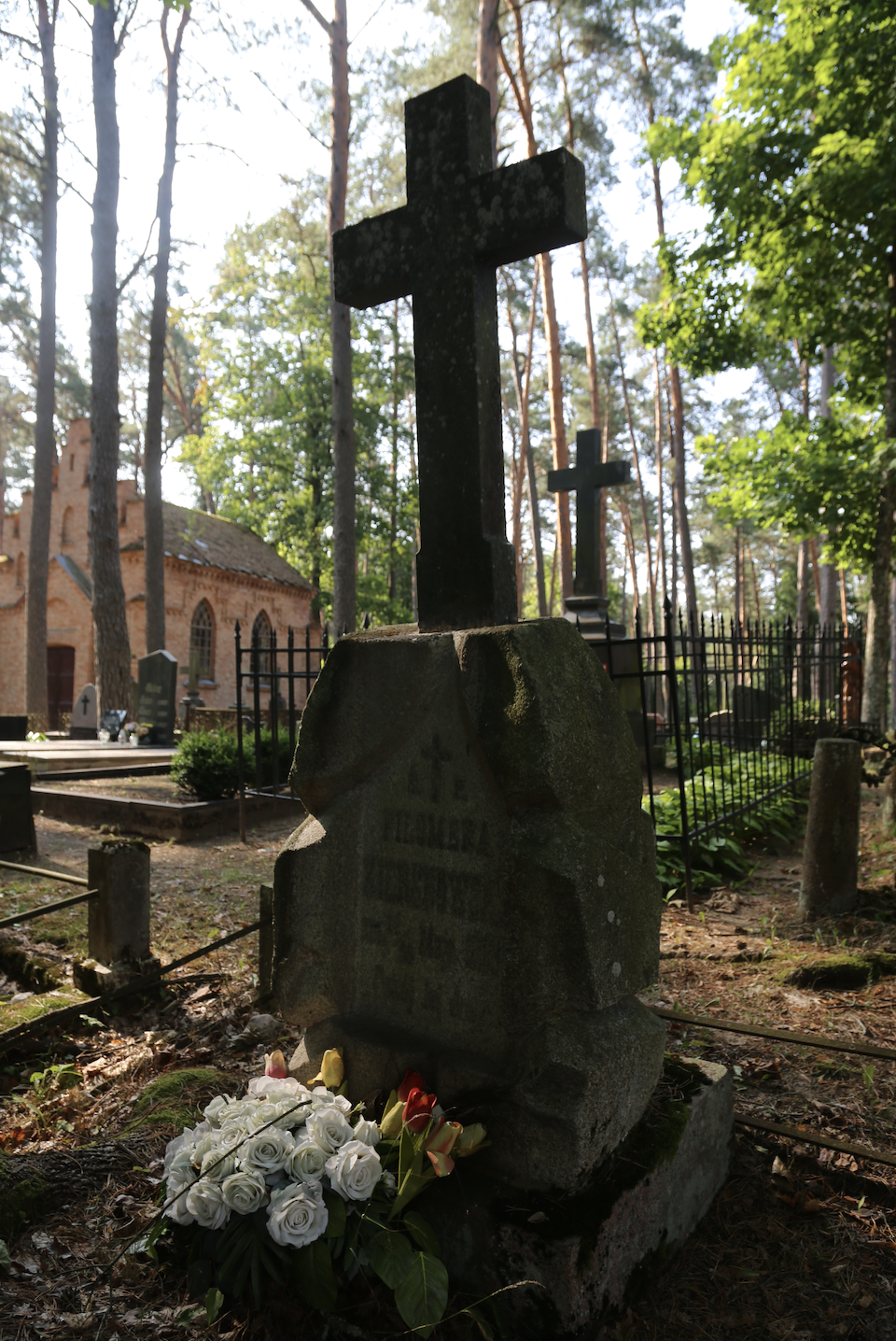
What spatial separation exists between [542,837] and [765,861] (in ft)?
17.2

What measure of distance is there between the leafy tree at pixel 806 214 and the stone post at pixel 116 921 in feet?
27.9

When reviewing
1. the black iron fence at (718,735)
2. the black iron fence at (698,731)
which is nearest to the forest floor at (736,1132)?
the black iron fence at (718,735)

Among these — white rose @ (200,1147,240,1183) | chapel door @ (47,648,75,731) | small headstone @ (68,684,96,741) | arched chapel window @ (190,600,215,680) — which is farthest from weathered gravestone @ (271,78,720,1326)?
chapel door @ (47,648,75,731)

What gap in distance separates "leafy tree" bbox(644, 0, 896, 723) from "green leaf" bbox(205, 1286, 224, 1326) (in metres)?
9.46

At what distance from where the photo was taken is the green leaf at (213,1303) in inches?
75.0

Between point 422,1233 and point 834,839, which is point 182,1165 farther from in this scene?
point 834,839

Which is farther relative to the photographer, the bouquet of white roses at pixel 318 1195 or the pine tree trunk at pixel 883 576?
the pine tree trunk at pixel 883 576

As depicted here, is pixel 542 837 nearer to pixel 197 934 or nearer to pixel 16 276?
pixel 197 934

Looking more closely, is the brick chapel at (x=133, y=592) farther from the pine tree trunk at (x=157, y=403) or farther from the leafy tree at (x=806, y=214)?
the leafy tree at (x=806, y=214)

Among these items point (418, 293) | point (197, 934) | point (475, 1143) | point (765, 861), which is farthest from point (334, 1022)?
point (765, 861)

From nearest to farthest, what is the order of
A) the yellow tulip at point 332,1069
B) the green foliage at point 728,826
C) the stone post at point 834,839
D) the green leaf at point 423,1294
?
the green leaf at point 423,1294, the yellow tulip at point 332,1069, the stone post at point 834,839, the green foliage at point 728,826

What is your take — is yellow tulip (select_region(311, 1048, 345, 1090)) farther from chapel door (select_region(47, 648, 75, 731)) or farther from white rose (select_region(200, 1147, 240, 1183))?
Answer: chapel door (select_region(47, 648, 75, 731))

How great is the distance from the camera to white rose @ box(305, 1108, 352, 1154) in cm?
215

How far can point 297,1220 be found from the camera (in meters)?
1.98
